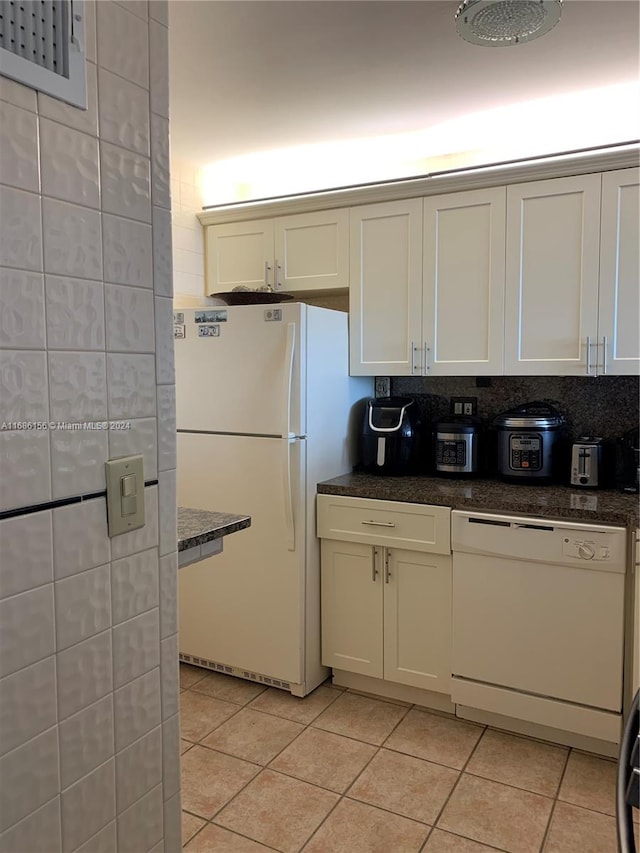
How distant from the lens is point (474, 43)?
1.98m

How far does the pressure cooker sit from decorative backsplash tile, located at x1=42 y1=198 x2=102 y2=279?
83.2 inches

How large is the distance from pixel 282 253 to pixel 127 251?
2.29 metres

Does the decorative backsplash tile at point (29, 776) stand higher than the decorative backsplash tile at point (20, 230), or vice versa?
the decorative backsplash tile at point (20, 230)

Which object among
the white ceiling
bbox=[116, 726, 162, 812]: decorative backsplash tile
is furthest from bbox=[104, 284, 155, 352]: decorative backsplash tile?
the white ceiling

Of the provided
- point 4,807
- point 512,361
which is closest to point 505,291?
point 512,361

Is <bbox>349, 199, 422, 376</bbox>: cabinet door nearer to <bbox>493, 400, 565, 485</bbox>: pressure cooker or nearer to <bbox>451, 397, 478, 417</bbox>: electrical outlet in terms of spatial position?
<bbox>451, 397, 478, 417</bbox>: electrical outlet

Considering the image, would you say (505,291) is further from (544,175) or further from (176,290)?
(176,290)

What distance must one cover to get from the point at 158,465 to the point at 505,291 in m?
2.04

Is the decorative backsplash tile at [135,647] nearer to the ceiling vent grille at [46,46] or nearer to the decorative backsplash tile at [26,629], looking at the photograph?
the decorative backsplash tile at [26,629]

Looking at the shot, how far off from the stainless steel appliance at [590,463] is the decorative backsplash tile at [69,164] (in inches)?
87.9

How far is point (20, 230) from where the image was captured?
0.86 meters

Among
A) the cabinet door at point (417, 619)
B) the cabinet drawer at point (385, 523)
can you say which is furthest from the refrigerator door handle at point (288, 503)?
the cabinet door at point (417, 619)

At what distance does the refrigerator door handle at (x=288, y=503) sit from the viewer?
8.83 feet

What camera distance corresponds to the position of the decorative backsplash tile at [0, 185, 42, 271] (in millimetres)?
838
